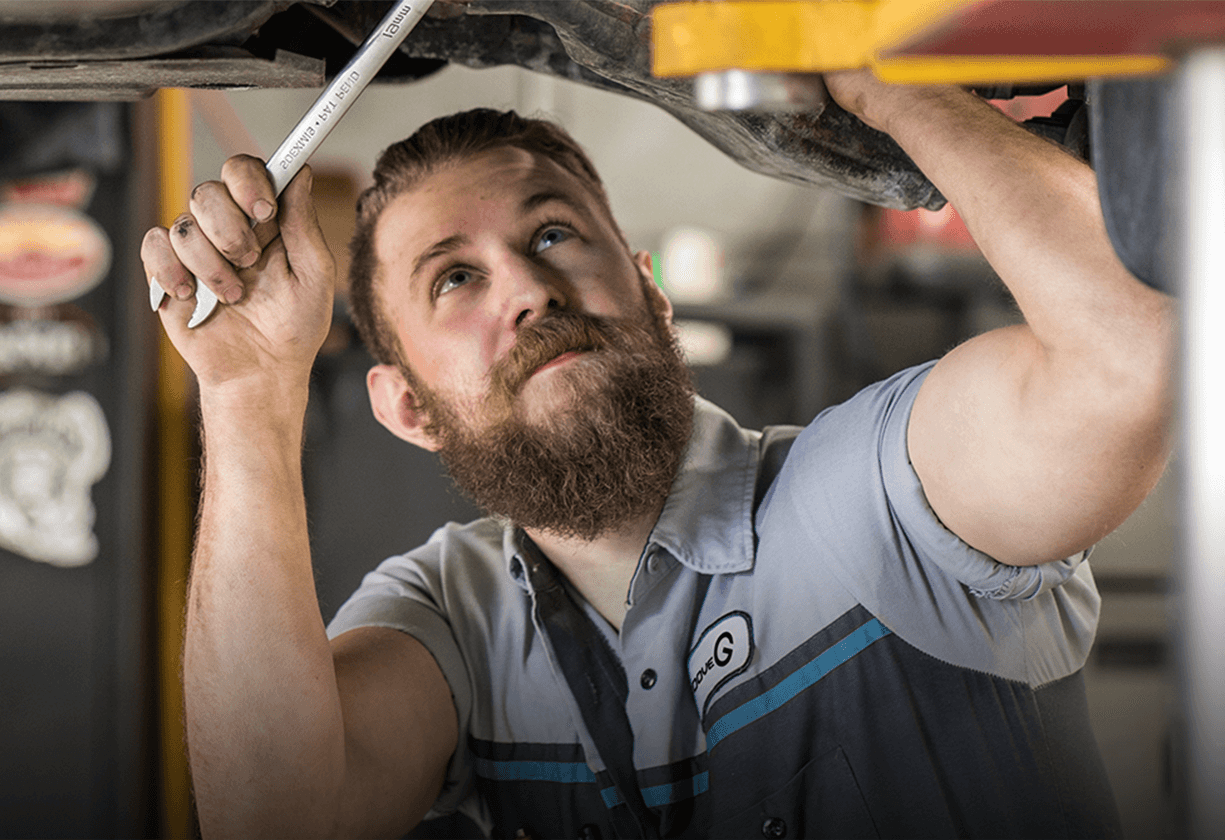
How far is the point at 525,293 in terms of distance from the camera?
2.80 ft

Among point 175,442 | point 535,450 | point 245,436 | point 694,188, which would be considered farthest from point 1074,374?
point 694,188

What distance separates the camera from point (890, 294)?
109 inches

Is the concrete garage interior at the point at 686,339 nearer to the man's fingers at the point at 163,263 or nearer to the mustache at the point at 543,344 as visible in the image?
the mustache at the point at 543,344

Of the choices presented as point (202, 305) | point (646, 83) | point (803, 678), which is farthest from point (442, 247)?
point (803, 678)

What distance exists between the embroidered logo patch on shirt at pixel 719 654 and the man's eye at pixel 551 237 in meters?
0.38

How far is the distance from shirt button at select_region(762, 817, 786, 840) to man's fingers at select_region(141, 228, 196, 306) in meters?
0.58

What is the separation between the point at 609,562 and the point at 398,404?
0.29 m

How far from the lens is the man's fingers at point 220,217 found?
0.62 meters

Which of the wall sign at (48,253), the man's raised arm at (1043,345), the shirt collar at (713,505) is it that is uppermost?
the wall sign at (48,253)

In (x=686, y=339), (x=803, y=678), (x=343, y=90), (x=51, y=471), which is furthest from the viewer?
(x=686, y=339)

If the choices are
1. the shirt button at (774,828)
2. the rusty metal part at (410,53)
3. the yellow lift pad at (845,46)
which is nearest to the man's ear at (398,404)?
the rusty metal part at (410,53)

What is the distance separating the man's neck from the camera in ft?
2.95

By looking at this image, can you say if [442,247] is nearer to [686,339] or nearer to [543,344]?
[543,344]

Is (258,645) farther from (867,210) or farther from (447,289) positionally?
(867,210)
